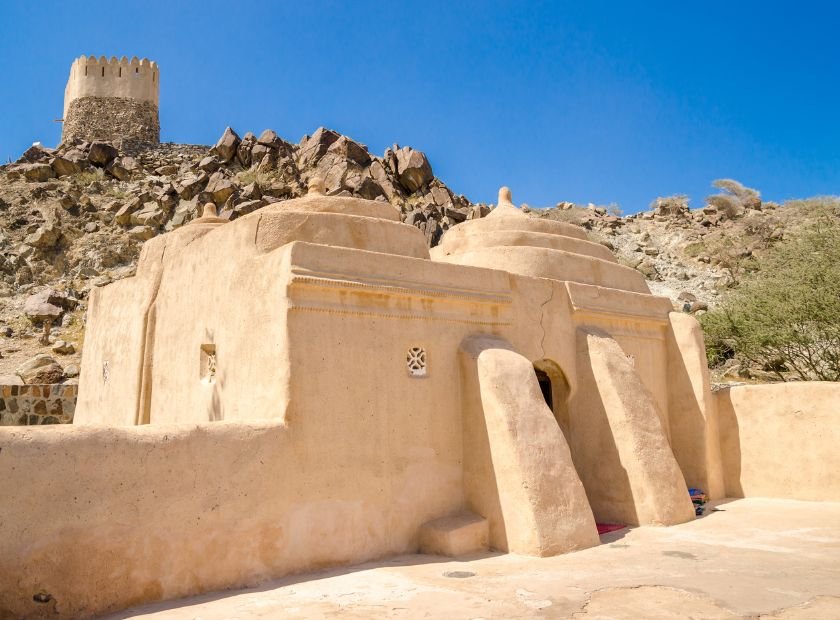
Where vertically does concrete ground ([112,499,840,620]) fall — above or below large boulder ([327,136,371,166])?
below

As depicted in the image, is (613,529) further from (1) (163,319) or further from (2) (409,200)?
(2) (409,200)

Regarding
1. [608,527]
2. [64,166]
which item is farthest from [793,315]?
[64,166]

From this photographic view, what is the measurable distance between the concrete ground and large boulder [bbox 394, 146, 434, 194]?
2545 cm

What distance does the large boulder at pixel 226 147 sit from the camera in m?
33.2

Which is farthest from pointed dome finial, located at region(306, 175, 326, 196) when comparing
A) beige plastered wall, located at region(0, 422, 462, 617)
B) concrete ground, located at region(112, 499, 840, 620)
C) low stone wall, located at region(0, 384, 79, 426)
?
low stone wall, located at region(0, 384, 79, 426)

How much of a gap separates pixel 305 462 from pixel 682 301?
23.8 m

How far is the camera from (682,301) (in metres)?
27.7

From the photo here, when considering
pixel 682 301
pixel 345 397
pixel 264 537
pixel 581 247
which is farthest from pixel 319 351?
pixel 682 301

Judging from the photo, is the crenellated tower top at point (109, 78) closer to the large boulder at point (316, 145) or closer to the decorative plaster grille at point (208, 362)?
the large boulder at point (316, 145)

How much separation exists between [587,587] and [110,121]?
120 ft

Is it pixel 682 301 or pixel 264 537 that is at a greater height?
pixel 682 301

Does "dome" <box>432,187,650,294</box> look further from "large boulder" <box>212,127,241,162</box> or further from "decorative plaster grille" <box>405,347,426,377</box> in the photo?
"large boulder" <box>212,127,241,162</box>

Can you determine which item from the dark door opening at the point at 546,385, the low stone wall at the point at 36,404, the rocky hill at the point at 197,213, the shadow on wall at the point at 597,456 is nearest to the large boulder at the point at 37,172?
the rocky hill at the point at 197,213

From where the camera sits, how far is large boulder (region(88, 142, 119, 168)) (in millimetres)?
32188
